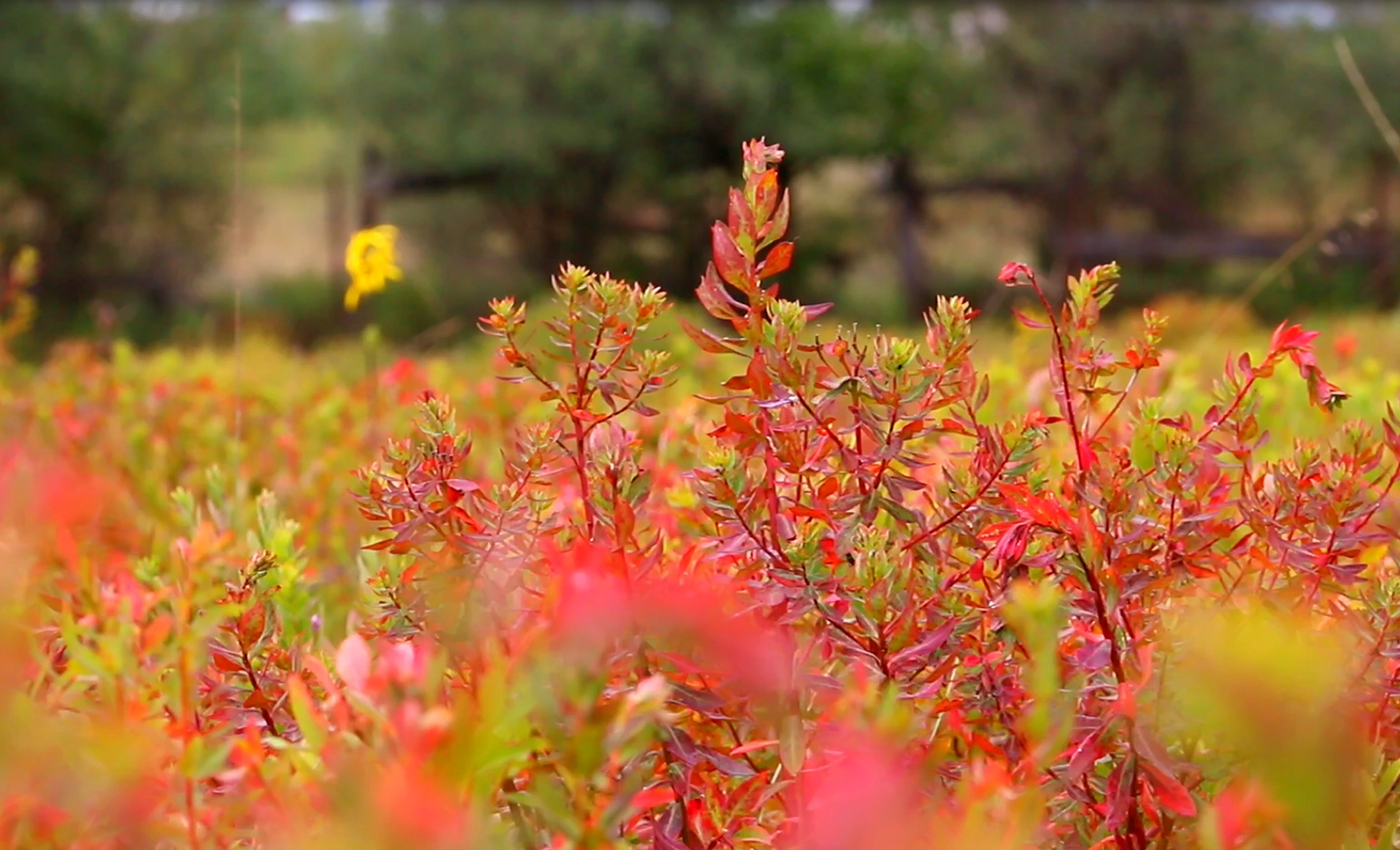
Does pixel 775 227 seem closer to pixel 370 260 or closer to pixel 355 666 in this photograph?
pixel 355 666

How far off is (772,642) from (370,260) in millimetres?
1628

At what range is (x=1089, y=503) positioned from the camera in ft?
3.47

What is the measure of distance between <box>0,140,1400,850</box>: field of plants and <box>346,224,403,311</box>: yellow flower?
3.32 feet

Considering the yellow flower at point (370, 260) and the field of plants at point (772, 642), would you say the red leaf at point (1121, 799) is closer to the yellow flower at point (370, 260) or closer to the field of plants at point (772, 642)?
the field of plants at point (772, 642)

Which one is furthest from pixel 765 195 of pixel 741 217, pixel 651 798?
pixel 651 798

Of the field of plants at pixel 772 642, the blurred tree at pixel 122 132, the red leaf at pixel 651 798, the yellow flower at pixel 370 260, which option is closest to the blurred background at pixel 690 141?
the blurred tree at pixel 122 132

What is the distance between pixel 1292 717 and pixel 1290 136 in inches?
597

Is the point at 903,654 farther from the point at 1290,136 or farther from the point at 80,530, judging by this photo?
the point at 1290,136

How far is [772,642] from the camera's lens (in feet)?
2.96

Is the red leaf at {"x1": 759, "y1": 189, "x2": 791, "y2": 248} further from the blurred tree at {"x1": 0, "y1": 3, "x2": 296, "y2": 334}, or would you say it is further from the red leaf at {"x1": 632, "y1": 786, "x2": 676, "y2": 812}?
the blurred tree at {"x1": 0, "y1": 3, "x2": 296, "y2": 334}

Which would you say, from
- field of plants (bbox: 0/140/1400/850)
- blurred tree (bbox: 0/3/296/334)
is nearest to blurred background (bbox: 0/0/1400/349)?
blurred tree (bbox: 0/3/296/334)

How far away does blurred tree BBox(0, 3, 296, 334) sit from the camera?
41.9 feet

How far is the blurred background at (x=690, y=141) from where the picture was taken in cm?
1350

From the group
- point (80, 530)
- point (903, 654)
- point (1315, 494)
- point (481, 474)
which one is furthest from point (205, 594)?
point (481, 474)
